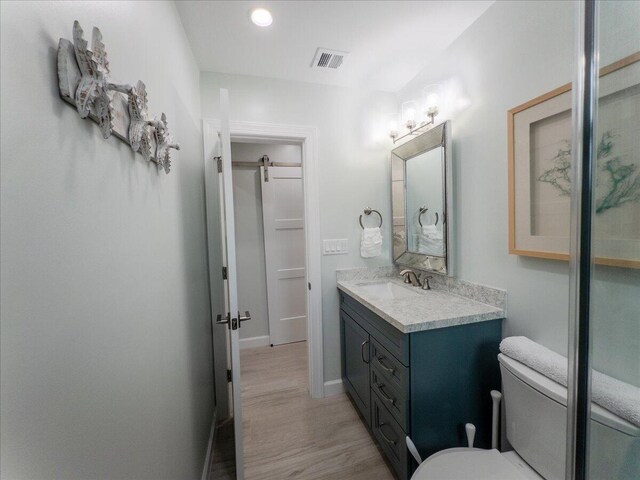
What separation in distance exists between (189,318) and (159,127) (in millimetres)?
892

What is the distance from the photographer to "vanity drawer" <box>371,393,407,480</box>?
1.32 metres

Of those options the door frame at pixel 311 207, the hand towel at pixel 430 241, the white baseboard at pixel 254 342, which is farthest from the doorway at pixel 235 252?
the white baseboard at pixel 254 342

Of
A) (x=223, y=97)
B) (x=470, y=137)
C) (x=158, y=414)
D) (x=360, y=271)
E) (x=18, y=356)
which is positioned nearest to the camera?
(x=18, y=356)

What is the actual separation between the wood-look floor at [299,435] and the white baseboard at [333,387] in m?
0.04

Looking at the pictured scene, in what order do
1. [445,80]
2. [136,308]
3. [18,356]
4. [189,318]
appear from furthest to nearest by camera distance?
[445,80], [189,318], [136,308], [18,356]

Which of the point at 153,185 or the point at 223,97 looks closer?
the point at 153,185

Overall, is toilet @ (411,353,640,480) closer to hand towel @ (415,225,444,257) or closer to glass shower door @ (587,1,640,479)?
glass shower door @ (587,1,640,479)

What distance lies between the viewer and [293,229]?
3.13m

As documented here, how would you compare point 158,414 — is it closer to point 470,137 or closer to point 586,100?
point 586,100

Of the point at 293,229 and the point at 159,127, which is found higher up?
the point at 159,127

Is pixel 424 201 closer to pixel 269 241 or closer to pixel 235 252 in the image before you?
pixel 235 252

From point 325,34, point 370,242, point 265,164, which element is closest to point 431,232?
point 370,242

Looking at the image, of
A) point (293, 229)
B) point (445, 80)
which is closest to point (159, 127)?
point (445, 80)

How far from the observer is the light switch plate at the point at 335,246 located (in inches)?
83.7
